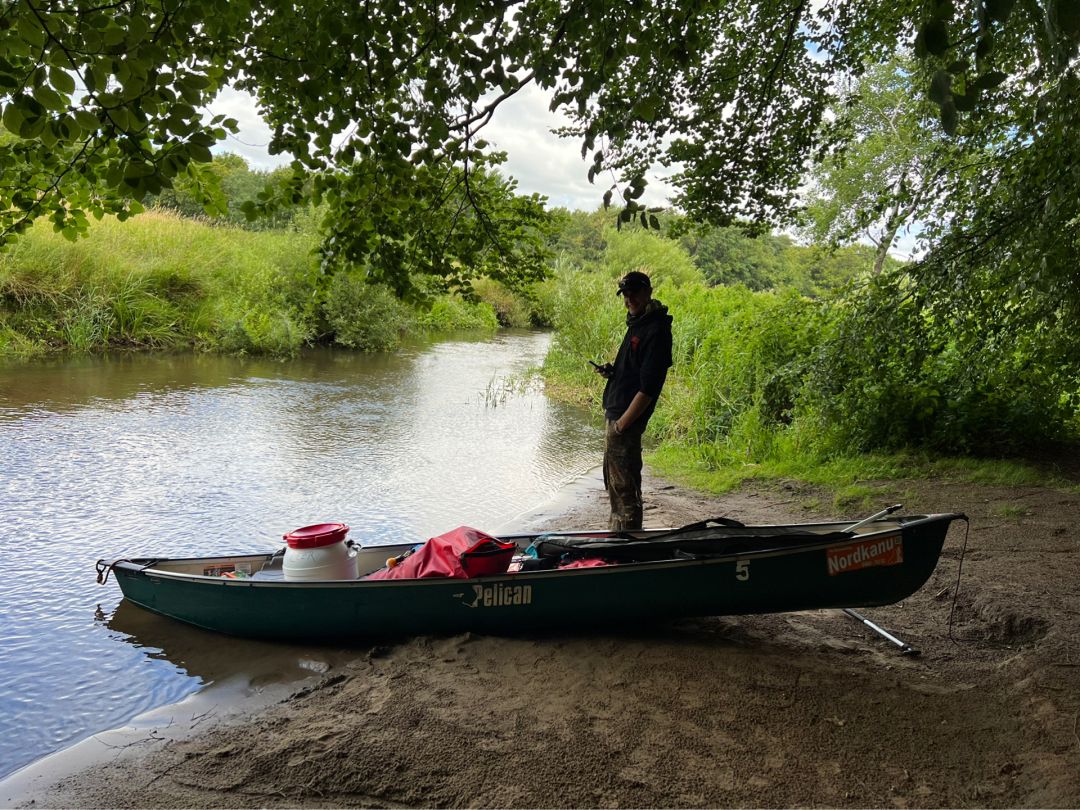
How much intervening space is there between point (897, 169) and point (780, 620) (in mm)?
23409

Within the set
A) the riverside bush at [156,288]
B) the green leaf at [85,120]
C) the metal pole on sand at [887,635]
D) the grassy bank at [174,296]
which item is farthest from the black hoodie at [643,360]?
the riverside bush at [156,288]

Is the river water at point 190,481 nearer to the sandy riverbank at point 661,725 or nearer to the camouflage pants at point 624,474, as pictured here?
the sandy riverbank at point 661,725

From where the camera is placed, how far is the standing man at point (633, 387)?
4.89 meters

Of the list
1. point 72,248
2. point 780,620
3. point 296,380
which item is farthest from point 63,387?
point 780,620

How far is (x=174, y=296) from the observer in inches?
698

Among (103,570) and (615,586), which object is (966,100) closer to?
(615,586)

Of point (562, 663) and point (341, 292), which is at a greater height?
point (341, 292)

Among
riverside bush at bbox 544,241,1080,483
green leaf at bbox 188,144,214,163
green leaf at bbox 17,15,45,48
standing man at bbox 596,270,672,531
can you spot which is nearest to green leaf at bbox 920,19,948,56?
green leaf at bbox 188,144,214,163

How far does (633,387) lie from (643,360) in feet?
0.68

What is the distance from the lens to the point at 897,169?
78.4ft

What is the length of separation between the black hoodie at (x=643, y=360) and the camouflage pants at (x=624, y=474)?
0.36 feet

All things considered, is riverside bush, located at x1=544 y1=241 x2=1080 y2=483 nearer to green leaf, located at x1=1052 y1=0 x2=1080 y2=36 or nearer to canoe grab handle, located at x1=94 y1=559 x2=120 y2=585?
green leaf, located at x1=1052 y1=0 x2=1080 y2=36

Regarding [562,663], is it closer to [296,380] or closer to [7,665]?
[7,665]

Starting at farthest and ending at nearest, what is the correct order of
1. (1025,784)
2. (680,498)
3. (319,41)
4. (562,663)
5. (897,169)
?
(897,169), (680,498), (562,663), (319,41), (1025,784)
